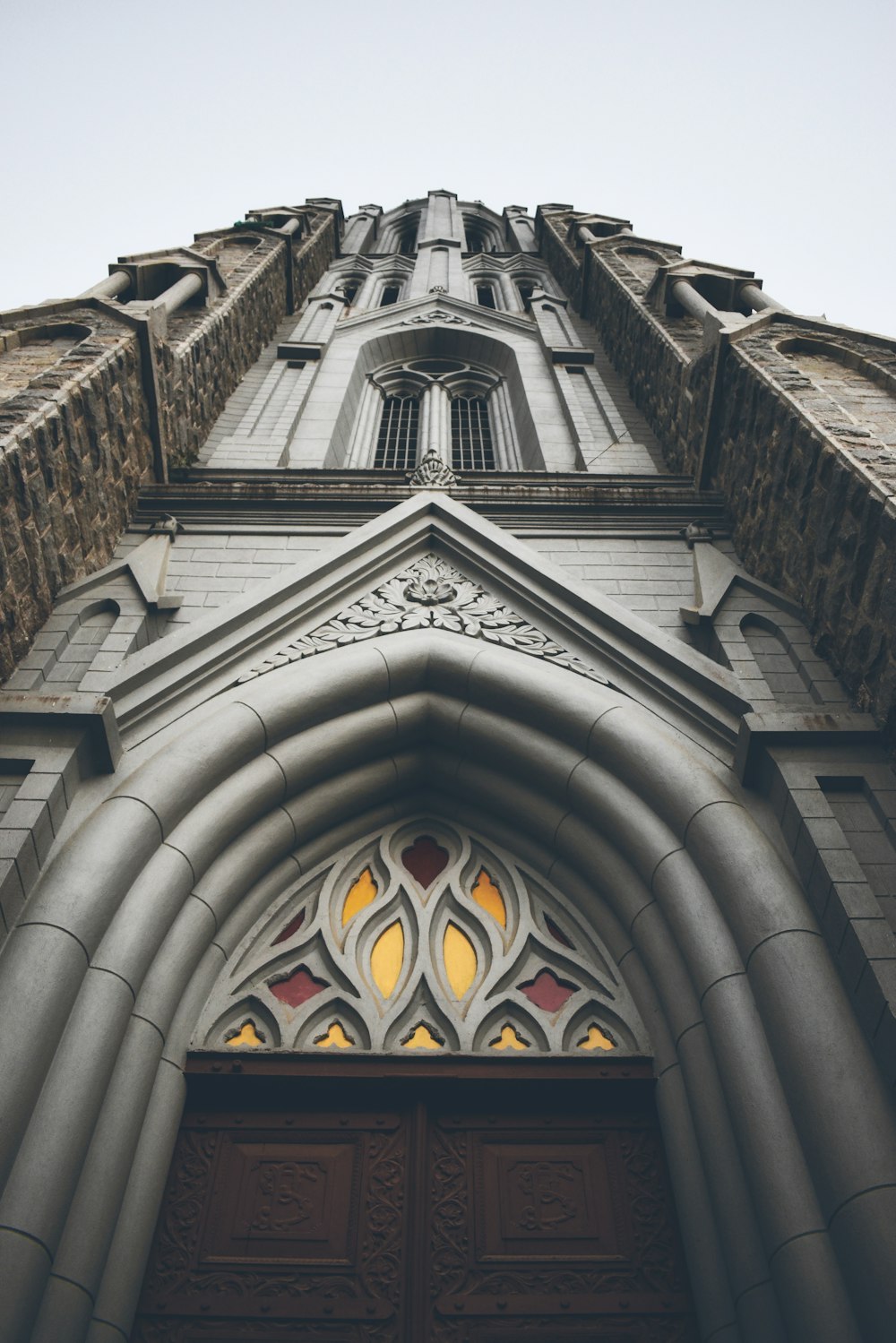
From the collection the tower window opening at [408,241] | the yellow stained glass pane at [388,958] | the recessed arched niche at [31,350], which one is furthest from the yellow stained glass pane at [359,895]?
the tower window opening at [408,241]

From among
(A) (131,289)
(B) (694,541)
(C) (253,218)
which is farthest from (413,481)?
(C) (253,218)

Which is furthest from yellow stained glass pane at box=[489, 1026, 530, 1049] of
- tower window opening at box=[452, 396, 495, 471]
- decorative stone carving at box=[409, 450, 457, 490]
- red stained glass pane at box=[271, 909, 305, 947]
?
tower window opening at box=[452, 396, 495, 471]

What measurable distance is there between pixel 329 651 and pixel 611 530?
315cm

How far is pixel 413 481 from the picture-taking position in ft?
29.6

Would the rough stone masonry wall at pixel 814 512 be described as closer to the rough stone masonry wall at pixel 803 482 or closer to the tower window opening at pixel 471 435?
the rough stone masonry wall at pixel 803 482

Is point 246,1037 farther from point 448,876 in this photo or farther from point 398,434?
point 398,434

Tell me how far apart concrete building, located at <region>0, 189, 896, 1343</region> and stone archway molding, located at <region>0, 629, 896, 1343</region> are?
0.02 metres

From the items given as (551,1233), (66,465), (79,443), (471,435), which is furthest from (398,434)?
(551,1233)

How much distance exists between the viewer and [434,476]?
8.95 metres

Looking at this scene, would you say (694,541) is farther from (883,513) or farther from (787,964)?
(787,964)

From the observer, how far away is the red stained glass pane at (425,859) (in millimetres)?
6832

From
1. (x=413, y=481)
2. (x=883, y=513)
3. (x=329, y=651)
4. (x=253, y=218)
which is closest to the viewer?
(x=883, y=513)

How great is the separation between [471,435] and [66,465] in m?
8.43

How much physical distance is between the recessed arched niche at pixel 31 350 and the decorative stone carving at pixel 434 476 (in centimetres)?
330
